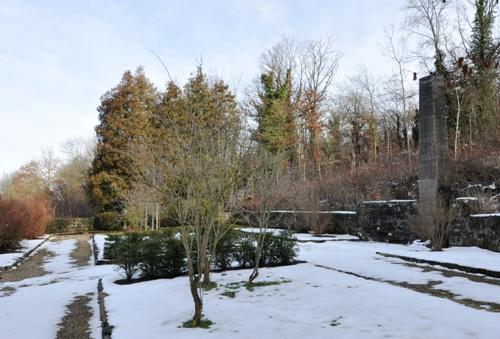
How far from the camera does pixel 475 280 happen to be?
7.79 m

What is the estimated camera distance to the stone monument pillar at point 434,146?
1300 cm

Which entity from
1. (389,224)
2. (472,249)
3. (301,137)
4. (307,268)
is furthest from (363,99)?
(307,268)

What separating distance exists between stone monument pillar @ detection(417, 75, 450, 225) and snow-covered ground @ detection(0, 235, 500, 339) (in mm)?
3084

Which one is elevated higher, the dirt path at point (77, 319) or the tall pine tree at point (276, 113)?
the tall pine tree at point (276, 113)

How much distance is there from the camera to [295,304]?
6207 mm

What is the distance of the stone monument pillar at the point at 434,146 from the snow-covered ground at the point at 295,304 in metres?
3.08

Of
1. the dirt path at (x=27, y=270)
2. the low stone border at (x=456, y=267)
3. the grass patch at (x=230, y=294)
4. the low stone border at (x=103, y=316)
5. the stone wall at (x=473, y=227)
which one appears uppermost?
the stone wall at (x=473, y=227)

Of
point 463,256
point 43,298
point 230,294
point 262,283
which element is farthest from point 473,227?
point 43,298

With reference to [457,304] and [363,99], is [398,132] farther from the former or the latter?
[457,304]

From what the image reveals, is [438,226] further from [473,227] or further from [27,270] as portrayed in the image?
[27,270]

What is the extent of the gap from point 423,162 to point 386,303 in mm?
8437

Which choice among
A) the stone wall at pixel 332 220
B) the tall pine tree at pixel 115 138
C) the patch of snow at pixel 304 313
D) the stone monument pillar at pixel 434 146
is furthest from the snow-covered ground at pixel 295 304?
the tall pine tree at pixel 115 138

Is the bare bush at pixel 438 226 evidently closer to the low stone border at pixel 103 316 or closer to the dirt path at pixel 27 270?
the low stone border at pixel 103 316

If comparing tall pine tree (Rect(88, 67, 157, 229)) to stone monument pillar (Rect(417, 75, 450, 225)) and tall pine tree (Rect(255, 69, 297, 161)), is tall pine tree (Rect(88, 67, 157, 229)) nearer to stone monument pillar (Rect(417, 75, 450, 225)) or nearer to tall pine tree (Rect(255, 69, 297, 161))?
tall pine tree (Rect(255, 69, 297, 161))
